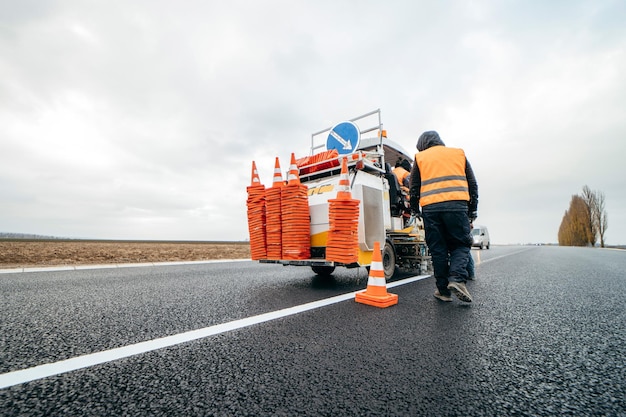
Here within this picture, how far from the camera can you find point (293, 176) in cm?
452

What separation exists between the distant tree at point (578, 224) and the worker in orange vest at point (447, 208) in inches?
2766

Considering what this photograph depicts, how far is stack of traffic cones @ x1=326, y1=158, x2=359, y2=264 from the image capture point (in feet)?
13.2

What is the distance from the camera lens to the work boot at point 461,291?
3266 mm

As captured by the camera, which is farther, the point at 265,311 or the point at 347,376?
the point at 265,311

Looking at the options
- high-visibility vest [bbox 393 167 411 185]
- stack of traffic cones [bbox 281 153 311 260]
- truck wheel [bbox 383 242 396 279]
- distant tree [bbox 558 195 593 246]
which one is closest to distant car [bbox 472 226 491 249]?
high-visibility vest [bbox 393 167 411 185]

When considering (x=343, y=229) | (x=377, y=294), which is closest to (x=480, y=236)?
(x=343, y=229)

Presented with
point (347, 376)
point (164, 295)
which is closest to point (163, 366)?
point (347, 376)

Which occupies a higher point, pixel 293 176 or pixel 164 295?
pixel 293 176

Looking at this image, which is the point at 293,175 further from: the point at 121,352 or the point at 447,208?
the point at 121,352

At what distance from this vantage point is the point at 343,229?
406cm

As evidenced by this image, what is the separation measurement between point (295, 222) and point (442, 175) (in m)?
2.20

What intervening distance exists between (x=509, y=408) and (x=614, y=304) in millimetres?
3370

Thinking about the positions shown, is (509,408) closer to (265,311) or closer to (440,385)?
(440,385)

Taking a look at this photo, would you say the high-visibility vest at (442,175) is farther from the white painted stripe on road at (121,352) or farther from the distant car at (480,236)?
the distant car at (480,236)
